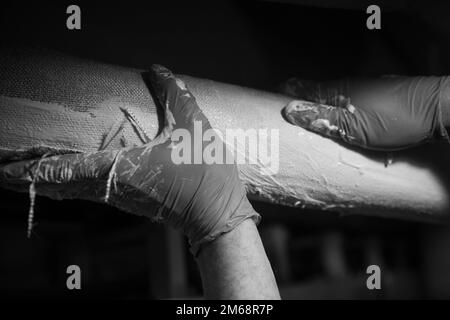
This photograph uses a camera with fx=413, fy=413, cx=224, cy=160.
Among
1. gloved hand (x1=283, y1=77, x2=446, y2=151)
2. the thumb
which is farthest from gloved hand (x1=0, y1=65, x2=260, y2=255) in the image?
gloved hand (x1=283, y1=77, x2=446, y2=151)

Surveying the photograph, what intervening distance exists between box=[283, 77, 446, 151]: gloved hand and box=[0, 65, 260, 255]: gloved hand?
320mm

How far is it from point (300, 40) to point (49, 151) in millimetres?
1091

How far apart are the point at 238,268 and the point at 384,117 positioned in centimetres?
60

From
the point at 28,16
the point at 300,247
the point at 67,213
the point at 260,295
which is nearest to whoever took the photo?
the point at 260,295

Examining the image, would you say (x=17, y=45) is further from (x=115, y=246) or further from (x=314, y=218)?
(x=314, y=218)

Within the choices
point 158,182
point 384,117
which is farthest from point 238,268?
point 384,117

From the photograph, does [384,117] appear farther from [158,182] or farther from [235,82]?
[158,182]

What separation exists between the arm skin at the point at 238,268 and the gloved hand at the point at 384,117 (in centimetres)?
39

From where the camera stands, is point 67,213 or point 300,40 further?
point 67,213

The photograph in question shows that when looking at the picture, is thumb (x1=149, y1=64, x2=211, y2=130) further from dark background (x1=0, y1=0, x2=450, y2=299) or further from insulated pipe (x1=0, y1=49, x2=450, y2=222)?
dark background (x1=0, y1=0, x2=450, y2=299)

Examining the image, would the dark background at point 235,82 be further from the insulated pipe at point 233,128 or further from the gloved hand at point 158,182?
the gloved hand at point 158,182

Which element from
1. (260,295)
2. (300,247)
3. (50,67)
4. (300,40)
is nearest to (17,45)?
(50,67)

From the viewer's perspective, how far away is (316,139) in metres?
1.15

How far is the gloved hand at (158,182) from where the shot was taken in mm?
863
